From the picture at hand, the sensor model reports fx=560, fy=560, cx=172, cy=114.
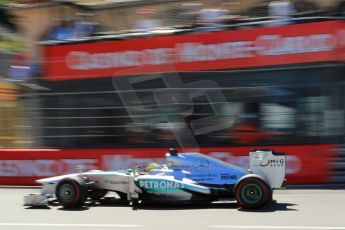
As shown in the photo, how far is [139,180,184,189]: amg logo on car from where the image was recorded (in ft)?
29.3

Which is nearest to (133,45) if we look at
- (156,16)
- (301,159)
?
(156,16)

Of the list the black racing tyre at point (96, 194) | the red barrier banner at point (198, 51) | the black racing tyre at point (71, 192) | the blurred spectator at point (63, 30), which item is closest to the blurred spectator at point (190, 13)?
the red barrier banner at point (198, 51)

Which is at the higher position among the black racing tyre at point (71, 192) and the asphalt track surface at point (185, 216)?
the black racing tyre at point (71, 192)

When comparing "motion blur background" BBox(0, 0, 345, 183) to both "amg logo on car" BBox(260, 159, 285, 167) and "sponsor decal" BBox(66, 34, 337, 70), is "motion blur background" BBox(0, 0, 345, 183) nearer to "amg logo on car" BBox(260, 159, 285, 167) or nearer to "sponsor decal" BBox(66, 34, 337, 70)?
"sponsor decal" BBox(66, 34, 337, 70)

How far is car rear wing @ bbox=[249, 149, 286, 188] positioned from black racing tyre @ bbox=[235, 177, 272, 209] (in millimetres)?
282

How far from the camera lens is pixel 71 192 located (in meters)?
9.28

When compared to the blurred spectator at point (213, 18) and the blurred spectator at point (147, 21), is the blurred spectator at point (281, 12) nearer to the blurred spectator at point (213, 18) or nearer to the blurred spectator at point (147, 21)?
the blurred spectator at point (213, 18)

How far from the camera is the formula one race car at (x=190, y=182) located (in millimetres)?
8750

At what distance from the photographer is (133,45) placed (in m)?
13.9

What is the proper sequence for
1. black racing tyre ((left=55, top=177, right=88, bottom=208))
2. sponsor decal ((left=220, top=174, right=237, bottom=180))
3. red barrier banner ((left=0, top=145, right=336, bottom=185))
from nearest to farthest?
sponsor decal ((left=220, top=174, right=237, bottom=180)) → black racing tyre ((left=55, top=177, right=88, bottom=208)) → red barrier banner ((left=0, top=145, right=336, bottom=185))

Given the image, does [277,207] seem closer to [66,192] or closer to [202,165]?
[202,165]

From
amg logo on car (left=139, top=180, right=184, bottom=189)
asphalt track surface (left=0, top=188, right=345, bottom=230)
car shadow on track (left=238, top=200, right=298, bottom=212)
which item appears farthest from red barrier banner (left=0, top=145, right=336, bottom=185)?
amg logo on car (left=139, top=180, right=184, bottom=189)

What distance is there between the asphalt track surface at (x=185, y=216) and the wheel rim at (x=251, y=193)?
21 centimetres

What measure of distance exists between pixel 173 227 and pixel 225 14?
24.5ft
